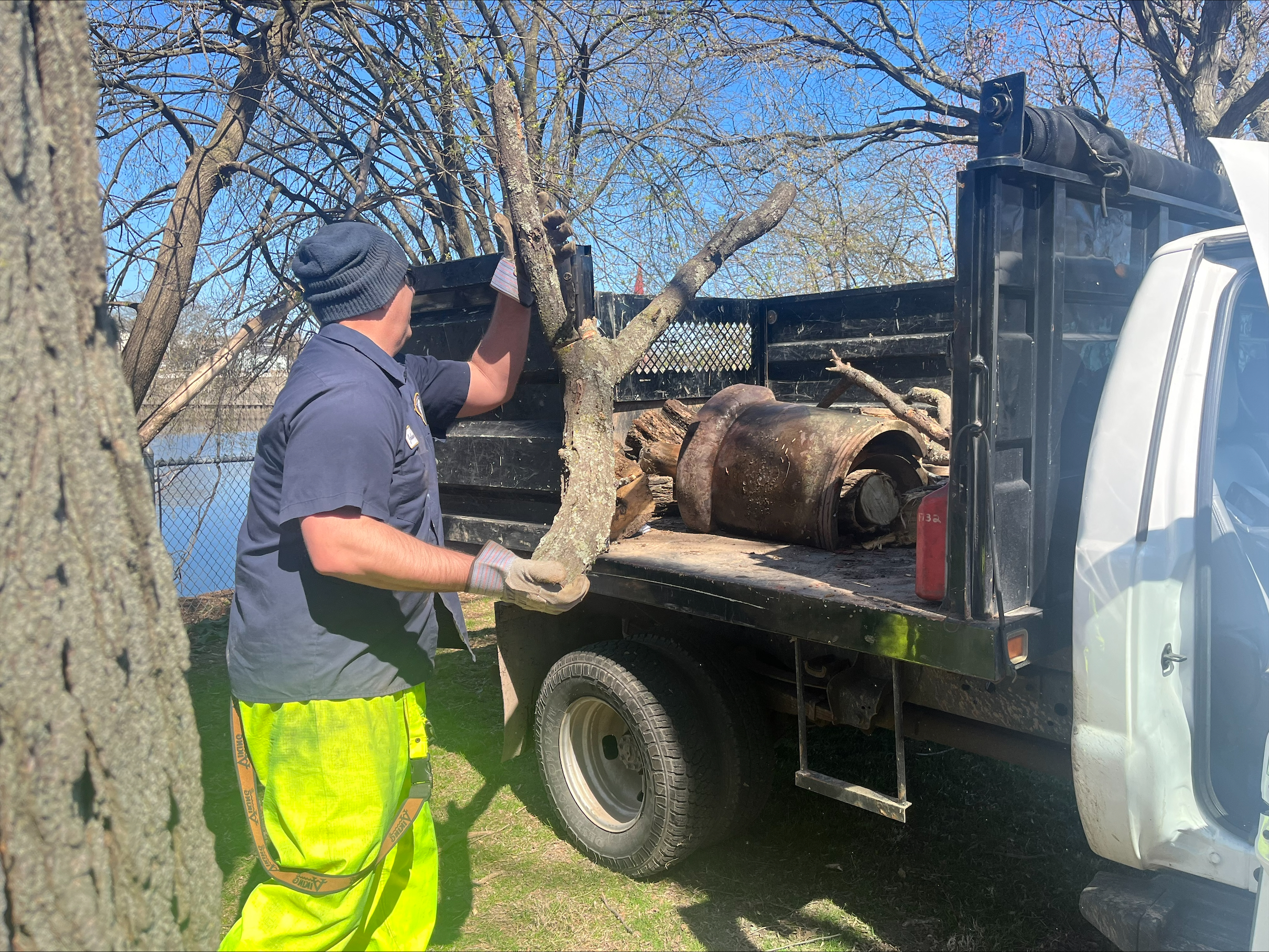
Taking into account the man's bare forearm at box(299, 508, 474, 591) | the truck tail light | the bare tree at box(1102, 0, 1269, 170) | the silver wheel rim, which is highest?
the bare tree at box(1102, 0, 1269, 170)

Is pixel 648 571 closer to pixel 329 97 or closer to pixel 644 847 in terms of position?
pixel 644 847

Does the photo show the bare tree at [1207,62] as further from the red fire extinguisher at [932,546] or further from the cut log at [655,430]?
the red fire extinguisher at [932,546]

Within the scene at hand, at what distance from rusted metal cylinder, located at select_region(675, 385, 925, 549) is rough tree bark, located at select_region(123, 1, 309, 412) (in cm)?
277

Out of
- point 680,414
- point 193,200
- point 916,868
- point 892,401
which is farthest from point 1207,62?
point 193,200

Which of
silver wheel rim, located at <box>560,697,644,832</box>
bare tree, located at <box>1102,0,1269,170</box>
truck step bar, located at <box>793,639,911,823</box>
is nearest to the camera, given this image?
truck step bar, located at <box>793,639,911,823</box>

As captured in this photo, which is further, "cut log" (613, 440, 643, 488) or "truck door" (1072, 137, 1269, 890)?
"cut log" (613, 440, 643, 488)

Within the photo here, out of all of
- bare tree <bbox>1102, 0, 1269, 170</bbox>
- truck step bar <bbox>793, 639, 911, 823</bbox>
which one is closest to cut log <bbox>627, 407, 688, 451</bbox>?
truck step bar <bbox>793, 639, 911, 823</bbox>

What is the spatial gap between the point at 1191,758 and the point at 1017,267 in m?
1.18

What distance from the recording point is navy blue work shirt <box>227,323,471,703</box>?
80.4 inches

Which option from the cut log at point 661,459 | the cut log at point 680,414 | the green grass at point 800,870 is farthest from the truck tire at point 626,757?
the cut log at point 680,414

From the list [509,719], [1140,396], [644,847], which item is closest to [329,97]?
[509,719]

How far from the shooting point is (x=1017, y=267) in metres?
2.21

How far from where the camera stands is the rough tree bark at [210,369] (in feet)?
15.8

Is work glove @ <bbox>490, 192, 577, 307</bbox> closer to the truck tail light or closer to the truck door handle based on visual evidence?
the truck tail light
